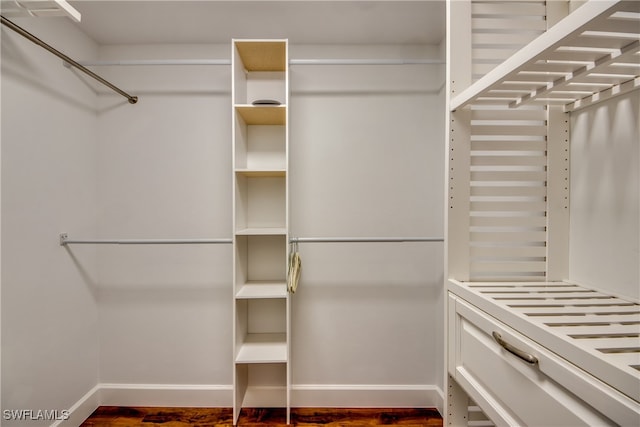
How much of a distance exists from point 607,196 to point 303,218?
4.86 ft

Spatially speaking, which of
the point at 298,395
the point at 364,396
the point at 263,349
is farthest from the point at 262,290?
the point at 364,396

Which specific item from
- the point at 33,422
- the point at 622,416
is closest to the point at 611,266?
the point at 622,416

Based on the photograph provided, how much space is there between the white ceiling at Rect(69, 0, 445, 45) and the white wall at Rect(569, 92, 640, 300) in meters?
1.09

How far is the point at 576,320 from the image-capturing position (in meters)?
0.70

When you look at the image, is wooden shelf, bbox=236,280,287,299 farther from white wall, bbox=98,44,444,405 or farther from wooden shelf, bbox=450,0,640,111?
wooden shelf, bbox=450,0,640,111

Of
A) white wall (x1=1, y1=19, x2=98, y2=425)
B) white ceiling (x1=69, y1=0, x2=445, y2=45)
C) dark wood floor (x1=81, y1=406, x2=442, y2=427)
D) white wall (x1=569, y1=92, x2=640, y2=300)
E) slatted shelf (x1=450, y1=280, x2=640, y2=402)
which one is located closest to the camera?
slatted shelf (x1=450, y1=280, x2=640, y2=402)

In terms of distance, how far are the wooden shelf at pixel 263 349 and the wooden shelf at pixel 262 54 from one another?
5.55ft

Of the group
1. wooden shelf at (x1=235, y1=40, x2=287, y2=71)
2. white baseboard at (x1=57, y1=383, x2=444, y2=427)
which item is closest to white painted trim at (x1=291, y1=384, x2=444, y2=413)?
white baseboard at (x1=57, y1=383, x2=444, y2=427)

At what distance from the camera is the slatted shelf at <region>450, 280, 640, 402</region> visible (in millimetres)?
523

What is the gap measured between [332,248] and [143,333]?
1.42 meters

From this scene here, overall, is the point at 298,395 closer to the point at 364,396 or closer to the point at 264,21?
the point at 364,396

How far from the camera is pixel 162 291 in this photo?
6.61 feet

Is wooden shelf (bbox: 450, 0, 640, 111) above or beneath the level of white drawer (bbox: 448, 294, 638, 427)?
above

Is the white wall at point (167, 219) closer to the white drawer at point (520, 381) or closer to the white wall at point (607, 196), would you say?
the white drawer at point (520, 381)
